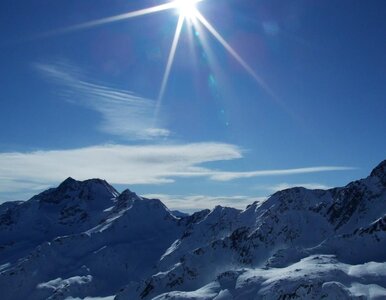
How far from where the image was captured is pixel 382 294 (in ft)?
644

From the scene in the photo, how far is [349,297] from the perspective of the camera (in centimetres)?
19625

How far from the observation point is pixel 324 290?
19925cm

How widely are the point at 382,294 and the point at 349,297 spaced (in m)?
13.1

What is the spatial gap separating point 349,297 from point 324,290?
9.77 m

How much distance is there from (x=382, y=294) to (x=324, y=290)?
22379 millimetres

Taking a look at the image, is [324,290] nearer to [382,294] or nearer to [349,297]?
[349,297]

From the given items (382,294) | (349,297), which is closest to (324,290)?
(349,297)
